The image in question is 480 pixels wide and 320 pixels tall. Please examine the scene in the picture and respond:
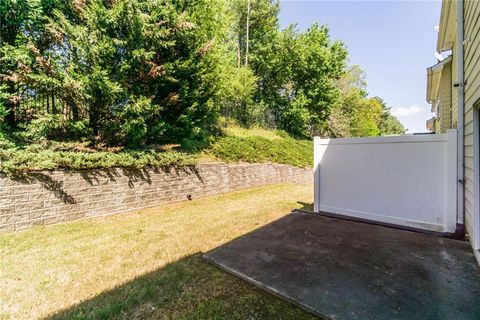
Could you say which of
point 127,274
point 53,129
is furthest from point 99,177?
point 127,274

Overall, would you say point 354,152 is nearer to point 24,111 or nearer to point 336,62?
point 24,111

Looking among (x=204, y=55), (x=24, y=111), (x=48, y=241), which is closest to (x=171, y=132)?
(x=204, y=55)

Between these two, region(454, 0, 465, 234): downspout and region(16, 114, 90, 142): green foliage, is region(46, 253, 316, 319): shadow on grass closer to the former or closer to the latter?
region(454, 0, 465, 234): downspout

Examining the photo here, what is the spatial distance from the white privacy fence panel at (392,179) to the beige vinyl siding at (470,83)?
0.34 meters

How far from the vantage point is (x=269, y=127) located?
1594cm

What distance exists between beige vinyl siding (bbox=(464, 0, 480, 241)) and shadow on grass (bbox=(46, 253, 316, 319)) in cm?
291

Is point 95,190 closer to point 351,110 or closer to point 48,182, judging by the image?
point 48,182

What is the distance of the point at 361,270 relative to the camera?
2.68m

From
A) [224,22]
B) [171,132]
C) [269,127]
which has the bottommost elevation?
[171,132]

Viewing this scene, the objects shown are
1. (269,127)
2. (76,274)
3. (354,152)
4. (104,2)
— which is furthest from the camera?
(269,127)

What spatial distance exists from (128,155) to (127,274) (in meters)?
3.38

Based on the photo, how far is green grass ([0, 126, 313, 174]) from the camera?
400 centimetres

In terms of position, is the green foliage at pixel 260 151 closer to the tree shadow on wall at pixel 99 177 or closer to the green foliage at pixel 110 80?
the green foliage at pixel 110 80

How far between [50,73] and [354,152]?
21.3 ft
